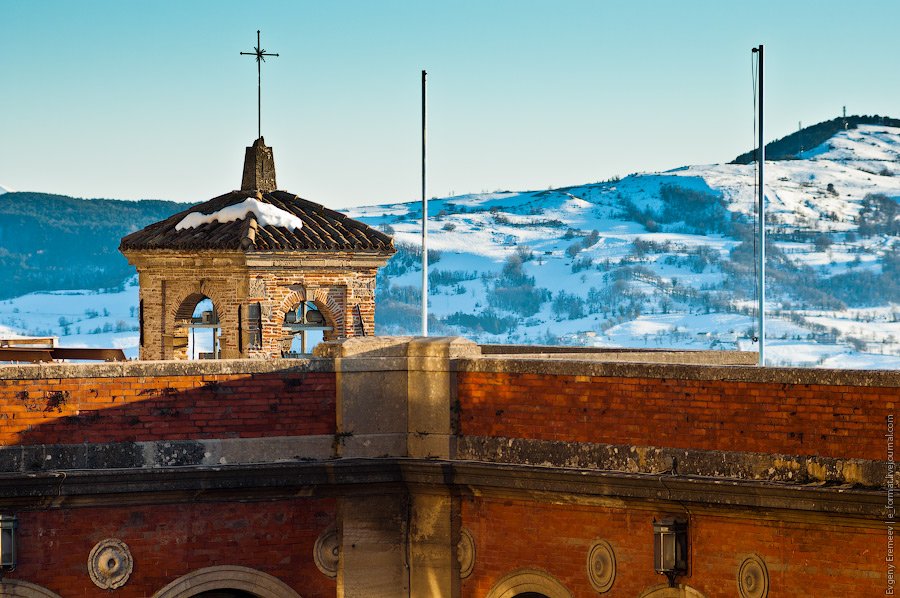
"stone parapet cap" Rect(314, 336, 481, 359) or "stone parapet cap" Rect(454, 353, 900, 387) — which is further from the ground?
"stone parapet cap" Rect(314, 336, 481, 359)

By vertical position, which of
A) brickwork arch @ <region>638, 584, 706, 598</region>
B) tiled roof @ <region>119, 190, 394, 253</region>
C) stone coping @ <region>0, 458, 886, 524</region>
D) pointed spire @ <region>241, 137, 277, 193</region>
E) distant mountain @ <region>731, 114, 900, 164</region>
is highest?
distant mountain @ <region>731, 114, 900, 164</region>

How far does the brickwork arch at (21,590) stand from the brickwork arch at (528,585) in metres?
4.07

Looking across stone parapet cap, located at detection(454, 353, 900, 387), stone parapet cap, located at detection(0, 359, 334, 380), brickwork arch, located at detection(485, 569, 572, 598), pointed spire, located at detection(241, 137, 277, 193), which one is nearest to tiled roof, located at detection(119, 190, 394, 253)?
pointed spire, located at detection(241, 137, 277, 193)

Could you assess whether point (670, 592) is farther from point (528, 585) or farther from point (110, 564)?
point (110, 564)

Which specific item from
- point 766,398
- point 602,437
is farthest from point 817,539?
point 602,437

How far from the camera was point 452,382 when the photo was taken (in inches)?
681

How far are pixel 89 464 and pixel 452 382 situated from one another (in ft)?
11.3

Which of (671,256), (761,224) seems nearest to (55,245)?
(671,256)

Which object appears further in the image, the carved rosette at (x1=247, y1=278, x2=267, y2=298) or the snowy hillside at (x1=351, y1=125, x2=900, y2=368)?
the snowy hillside at (x1=351, y1=125, x2=900, y2=368)

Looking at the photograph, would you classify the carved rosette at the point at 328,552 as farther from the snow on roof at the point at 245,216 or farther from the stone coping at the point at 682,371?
the snow on roof at the point at 245,216

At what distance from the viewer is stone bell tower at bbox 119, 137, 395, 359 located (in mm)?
22859

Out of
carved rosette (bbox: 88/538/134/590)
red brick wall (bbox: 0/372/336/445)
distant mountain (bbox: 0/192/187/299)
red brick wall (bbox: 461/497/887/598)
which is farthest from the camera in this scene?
distant mountain (bbox: 0/192/187/299)

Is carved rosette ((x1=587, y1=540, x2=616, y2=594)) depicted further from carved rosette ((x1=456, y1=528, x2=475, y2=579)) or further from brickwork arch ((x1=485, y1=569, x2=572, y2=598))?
carved rosette ((x1=456, y1=528, x2=475, y2=579))

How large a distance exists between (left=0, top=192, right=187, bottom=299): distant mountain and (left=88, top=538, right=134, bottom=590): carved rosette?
4489 inches
